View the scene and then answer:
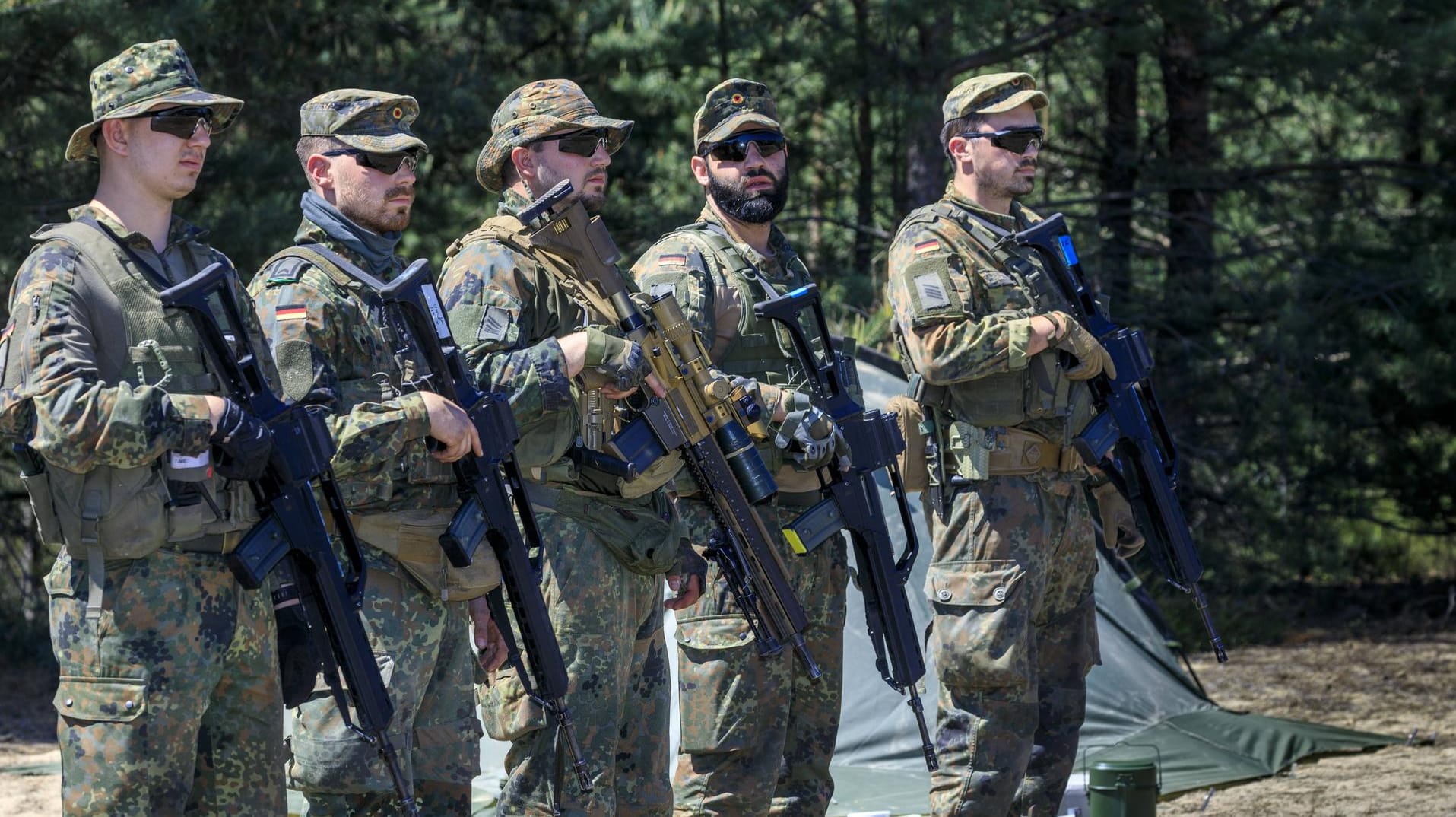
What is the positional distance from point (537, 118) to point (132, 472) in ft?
4.67

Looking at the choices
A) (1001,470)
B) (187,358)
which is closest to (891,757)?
(1001,470)

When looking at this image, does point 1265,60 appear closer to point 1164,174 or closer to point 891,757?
point 1164,174

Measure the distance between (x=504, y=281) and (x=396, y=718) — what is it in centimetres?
103

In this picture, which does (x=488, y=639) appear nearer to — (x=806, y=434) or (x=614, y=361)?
(x=614, y=361)

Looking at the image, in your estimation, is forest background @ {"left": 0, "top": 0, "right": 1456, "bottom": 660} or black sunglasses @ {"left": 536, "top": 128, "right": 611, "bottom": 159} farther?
forest background @ {"left": 0, "top": 0, "right": 1456, "bottom": 660}

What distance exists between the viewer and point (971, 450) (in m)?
4.82

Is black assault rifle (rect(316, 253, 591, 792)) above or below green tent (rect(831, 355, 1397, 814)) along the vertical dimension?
above

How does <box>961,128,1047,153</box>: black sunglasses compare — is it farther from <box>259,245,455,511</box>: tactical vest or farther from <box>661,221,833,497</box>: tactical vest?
<box>259,245,455,511</box>: tactical vest

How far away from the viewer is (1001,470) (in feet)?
15.8

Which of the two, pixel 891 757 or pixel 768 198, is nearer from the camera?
pixel 768 198

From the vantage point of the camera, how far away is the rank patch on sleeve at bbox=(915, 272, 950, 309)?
477 cm

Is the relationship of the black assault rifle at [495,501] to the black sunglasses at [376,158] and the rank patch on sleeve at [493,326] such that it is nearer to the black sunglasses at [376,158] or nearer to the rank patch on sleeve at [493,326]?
the rank patch on sleeve at [493,326]

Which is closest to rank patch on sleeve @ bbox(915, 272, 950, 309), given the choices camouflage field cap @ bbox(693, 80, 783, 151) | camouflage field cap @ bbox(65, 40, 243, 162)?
camouflage field cap @ bbox(693, 80, 783, 151)

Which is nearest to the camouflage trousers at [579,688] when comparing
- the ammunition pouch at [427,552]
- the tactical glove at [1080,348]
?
the ammunition pouch at [427,552]
